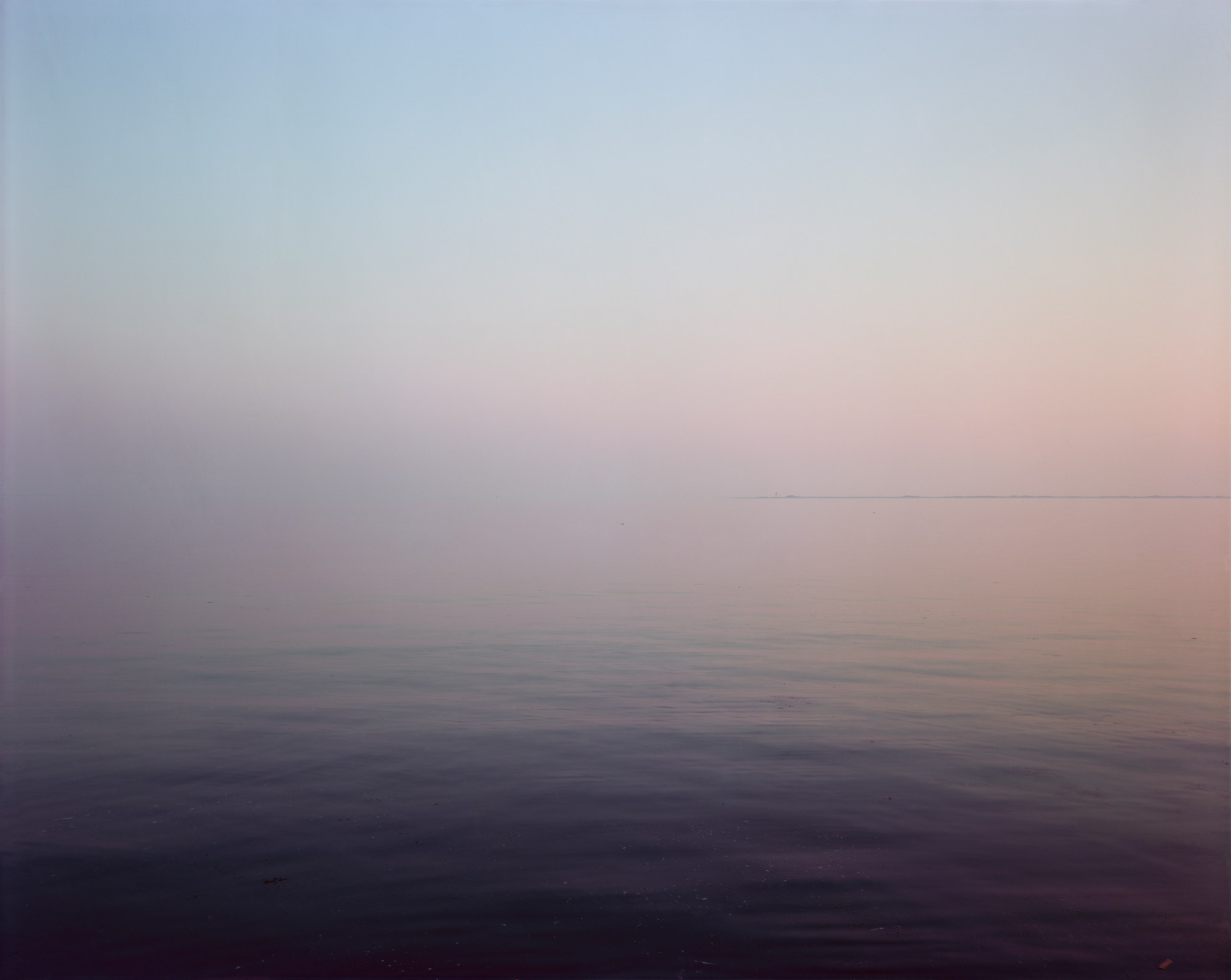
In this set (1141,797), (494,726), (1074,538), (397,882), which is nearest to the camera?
(397,882)

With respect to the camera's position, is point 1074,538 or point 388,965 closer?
point 388,965

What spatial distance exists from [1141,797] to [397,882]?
30.9 feet

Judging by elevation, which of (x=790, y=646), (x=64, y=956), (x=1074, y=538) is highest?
(x=1074, y=538)

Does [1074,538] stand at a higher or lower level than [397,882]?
higher

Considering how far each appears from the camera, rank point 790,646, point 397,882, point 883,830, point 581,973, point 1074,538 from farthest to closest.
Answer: point 1074,538
point 790,646
point 883,830
point 397,882
point 581,973

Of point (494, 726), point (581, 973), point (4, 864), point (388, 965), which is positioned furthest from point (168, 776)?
point (581, 973)

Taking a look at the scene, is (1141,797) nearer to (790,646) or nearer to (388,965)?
(388,965)

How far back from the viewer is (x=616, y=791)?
500 inches

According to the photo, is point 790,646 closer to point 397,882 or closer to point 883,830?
point 883,830

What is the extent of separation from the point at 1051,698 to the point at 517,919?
42.5 feet

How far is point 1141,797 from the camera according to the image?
1247 centimetres

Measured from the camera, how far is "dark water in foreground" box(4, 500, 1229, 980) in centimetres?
A: 873

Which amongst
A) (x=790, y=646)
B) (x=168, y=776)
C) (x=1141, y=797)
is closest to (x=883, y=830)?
(x=1141, y=797)

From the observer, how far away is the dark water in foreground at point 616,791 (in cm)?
873
